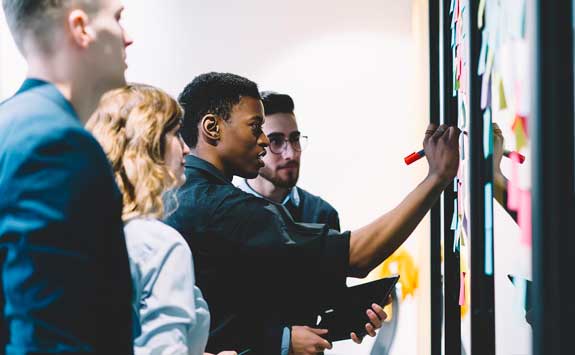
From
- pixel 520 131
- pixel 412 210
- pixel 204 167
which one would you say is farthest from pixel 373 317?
pixel 520 131

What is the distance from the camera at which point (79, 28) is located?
905 mm

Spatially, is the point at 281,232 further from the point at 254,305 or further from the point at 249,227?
the point at 254,305

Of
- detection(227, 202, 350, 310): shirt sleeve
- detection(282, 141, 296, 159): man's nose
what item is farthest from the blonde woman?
detection(282, 141, 296, 159): man's nose

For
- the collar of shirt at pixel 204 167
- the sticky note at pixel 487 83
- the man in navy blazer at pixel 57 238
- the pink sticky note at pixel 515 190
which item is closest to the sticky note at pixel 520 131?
A: the pink sticky note at pixel 515 190

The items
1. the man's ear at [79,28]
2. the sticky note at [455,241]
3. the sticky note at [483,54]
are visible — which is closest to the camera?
the man's ear at [79,28]

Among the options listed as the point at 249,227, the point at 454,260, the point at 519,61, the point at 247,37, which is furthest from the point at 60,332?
the point at 247,37

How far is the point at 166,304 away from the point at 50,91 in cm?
44

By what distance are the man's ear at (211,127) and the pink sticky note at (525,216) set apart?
0.97 metres

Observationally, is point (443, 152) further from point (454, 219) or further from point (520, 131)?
point (520, 131)

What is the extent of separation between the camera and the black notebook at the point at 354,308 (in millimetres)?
1814

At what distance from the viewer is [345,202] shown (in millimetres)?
3465

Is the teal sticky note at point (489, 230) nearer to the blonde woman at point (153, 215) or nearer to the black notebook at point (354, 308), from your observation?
the blonde woman at point (153, 215)

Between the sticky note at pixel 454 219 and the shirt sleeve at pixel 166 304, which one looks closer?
the shirt sleeve at pixel 166 304

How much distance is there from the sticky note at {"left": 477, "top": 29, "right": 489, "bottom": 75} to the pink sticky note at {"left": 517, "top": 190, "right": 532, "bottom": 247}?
364mm
